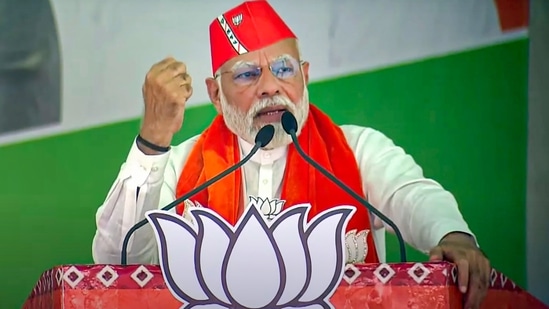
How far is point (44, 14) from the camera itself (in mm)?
3188

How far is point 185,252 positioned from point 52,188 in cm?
113

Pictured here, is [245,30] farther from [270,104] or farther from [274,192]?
[274,192]

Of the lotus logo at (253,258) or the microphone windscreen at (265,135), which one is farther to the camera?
the microphone windscreen at (265,135)

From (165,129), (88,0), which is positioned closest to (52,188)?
(165,129)

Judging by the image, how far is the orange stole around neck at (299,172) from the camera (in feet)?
9.34

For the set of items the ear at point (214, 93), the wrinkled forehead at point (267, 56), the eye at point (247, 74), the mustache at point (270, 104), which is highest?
the wrinkled forehead at point (267, 56)

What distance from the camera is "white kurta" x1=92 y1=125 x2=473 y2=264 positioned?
271 cm

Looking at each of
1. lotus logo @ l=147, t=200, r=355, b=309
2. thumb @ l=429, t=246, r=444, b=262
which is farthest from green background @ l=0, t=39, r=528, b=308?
lotus logo @ l=147, t=200, r=355, b=309

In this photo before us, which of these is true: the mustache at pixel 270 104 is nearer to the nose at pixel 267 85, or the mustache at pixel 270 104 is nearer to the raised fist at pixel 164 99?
the nose at pixel 267 85

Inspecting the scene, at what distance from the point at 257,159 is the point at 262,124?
119mm

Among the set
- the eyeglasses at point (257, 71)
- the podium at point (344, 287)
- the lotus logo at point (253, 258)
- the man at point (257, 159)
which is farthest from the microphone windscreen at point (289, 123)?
the podium at point (344, 287)

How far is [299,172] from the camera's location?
114 inches

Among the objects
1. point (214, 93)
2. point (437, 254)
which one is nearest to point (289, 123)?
point (214, 93)

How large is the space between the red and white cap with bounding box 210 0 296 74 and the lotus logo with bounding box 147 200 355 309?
0.99 metres
